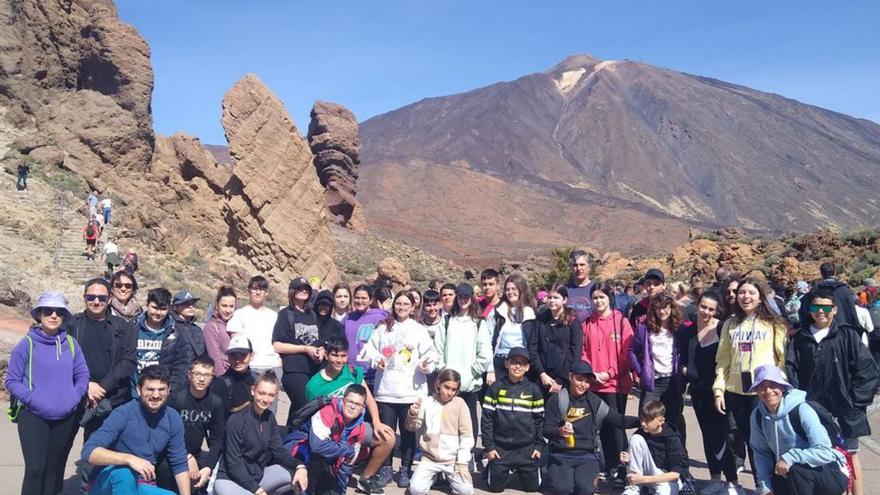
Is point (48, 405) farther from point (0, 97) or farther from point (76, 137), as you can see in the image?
point (0, 97)

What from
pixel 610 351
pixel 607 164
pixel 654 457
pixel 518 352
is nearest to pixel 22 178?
pixel 518 352

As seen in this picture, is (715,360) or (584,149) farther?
(584,149)

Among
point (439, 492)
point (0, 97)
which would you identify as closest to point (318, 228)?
point (0, 97)

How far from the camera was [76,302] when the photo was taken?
13.6 metres

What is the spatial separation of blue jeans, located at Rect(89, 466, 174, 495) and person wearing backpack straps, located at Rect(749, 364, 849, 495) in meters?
3.75

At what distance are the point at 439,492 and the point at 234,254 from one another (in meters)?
15.7

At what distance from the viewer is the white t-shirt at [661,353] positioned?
19.2ft

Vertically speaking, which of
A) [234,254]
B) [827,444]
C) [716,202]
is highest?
[716,202]

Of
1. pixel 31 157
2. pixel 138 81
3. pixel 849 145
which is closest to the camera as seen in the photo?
pixel 31 157

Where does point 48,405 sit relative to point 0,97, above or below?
below

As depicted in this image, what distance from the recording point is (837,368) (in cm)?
494

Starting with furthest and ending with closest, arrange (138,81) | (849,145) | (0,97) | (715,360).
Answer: (849,145)
(138,81)
(0,97)
(715,360)

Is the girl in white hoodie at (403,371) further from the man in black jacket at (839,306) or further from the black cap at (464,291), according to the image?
the man in black jacket at (839,306)

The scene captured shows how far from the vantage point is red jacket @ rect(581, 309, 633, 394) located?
19.8ft
